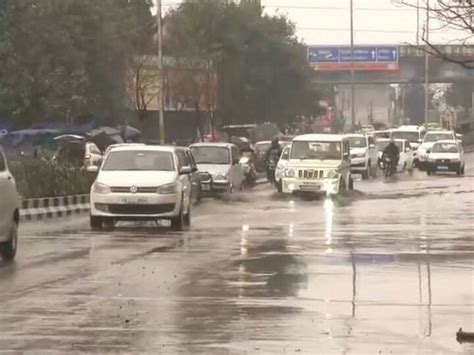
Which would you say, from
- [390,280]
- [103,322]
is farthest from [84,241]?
[103,322]

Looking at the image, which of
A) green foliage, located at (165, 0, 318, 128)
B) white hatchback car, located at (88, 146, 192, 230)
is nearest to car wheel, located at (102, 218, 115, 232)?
white hatchback car, located at (88, 146, 192, 230)

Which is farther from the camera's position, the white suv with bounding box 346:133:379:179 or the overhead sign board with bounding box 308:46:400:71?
the overhead sign board with bounding box 308:46:400:71

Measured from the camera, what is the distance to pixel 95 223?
25.1m

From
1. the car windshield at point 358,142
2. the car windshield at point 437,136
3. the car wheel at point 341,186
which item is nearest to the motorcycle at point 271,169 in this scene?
the car windshield at point 358,142

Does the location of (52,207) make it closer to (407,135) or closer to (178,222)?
(178,222)

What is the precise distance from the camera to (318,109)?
270 ft

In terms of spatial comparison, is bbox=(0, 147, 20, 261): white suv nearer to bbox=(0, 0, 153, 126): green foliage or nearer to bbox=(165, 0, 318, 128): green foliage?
bbox=(0, 0, 153, 126): green foliage

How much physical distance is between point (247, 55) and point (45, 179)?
124 ft

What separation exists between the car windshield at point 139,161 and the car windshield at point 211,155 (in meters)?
13.7

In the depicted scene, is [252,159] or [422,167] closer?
[252,159]

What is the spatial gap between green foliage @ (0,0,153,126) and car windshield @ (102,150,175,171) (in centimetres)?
2135

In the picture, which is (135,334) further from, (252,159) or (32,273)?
(252,159)

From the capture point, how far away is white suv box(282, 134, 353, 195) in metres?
37.5

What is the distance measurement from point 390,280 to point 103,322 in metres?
4.79
